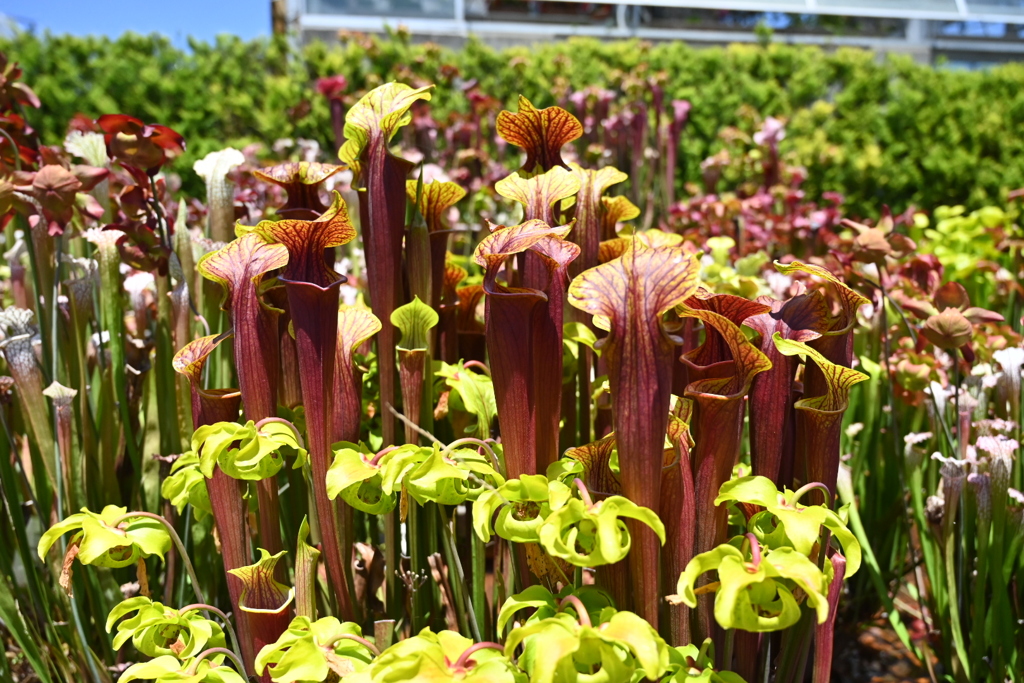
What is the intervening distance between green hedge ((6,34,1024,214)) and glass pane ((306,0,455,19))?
8.16 ft

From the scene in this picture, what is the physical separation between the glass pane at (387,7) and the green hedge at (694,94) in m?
2.49

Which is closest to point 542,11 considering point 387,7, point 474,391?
point 387,7

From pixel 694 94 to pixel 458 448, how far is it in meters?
6.47

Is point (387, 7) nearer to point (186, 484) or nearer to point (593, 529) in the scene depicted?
point (186, 484)

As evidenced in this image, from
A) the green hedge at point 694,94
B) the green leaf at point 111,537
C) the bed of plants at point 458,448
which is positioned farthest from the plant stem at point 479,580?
the green hedge at point 694,94

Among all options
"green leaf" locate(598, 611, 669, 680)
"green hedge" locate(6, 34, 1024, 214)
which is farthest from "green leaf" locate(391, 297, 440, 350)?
"green hedge" locate(6, 34, 1024, 214)

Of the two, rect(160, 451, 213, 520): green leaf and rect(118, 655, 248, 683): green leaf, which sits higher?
rect(160, 451, 213, 520): green leaf

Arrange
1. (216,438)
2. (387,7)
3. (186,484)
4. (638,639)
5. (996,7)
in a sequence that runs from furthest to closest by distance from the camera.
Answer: (996,7) → (387,7) → (186,484) → (216,438) → (638,639)

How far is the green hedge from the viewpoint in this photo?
21.2 ft

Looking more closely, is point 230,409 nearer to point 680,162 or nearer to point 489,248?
point 489,248

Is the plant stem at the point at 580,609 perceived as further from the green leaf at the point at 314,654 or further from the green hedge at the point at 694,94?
the green hedge at the point at 694,94

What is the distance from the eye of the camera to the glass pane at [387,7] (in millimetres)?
9133

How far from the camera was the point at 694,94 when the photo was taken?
6793 millimetres

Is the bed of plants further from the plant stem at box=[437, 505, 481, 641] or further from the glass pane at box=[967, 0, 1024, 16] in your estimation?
the glass pane at box=[967, 0, 1024, 16]
